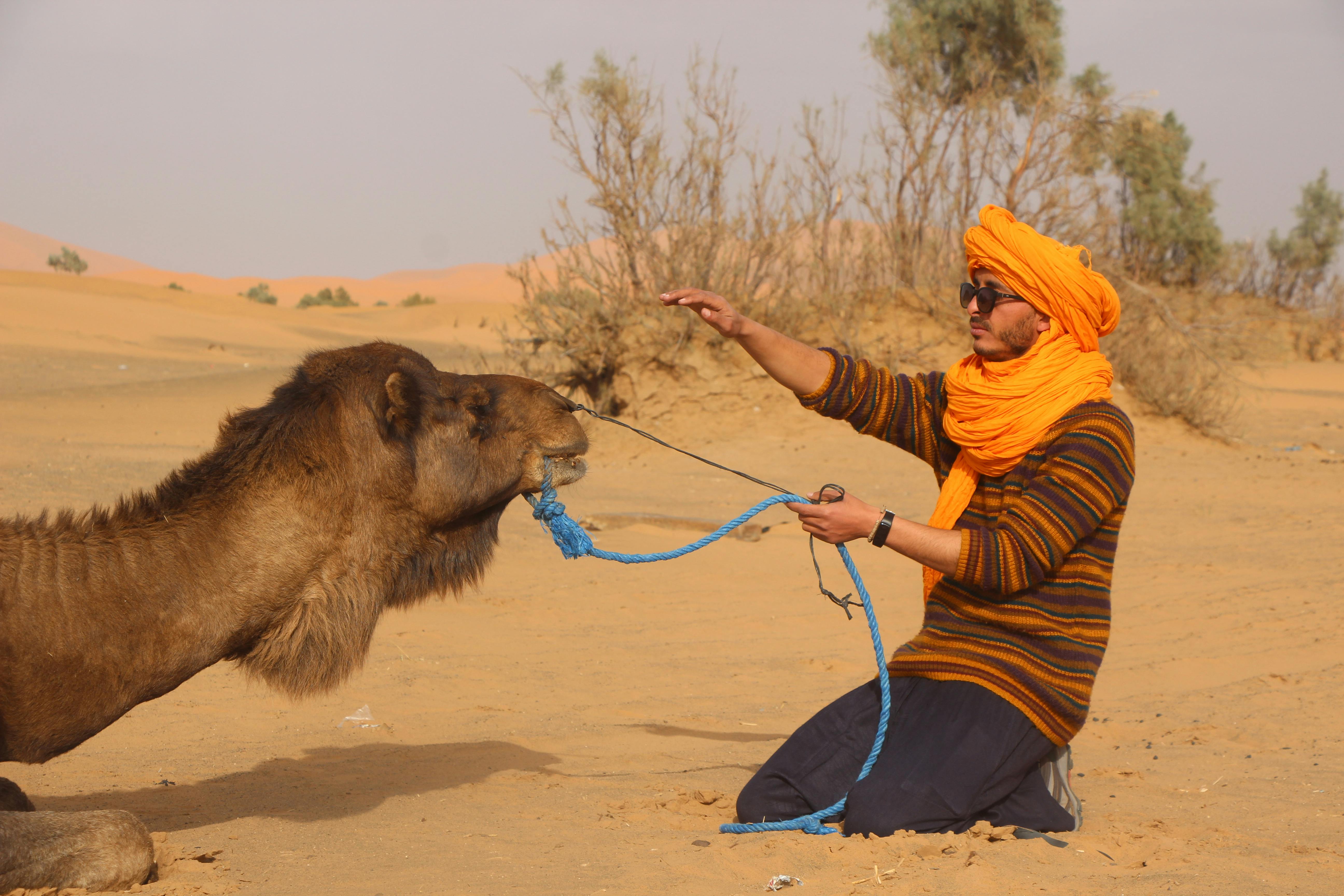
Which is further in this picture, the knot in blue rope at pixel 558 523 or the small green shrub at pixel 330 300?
the small green shrub at pixel 330 300

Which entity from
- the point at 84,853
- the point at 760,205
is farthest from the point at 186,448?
the point at 84,853

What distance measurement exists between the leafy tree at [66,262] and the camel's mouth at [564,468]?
63888 millimetres

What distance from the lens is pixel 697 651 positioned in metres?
7.31

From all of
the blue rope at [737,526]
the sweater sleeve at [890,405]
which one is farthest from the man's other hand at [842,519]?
the sweater sleeve at [890,405]

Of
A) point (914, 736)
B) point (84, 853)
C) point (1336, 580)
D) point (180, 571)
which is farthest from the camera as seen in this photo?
point (1336, 580)

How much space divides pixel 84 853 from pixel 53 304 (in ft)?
121

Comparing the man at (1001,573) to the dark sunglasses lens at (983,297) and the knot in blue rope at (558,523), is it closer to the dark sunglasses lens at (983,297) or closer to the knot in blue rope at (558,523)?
the dark sunglasses lens at (983,297)

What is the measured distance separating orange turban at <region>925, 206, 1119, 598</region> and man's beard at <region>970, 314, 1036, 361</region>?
38mm

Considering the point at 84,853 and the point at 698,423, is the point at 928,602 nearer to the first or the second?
the point at 84,853

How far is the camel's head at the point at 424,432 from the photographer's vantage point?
3.65 meters

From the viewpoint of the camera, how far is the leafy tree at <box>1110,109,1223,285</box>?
95.8 feet

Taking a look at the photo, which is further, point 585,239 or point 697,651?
point 585,239

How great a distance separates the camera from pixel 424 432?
12.3 feet

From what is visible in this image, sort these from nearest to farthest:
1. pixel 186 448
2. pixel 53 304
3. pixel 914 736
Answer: pixel 914 736 → pixel 186 448 → pixel 53 304
